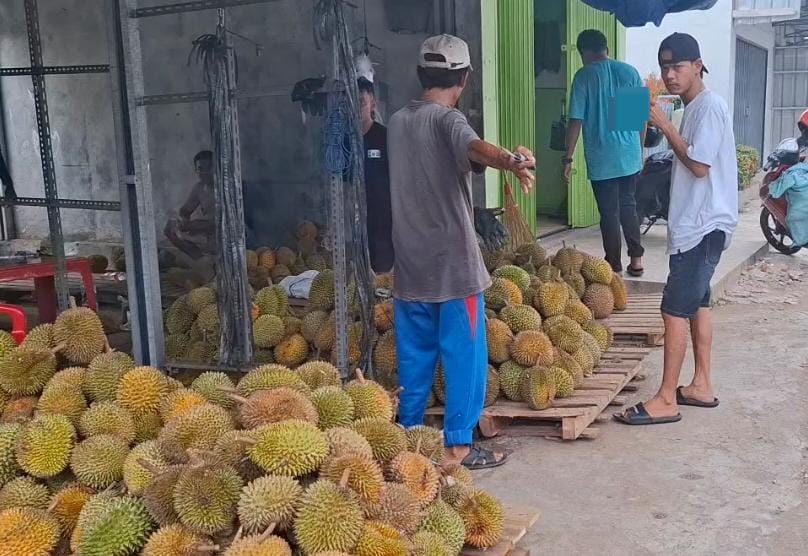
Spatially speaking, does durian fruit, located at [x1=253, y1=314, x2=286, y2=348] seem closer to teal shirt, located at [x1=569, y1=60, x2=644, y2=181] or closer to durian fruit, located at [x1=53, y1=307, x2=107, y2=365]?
durian fruit, located at [x1=53, y1=307, x2=107, y2=365]

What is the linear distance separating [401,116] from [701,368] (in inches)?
81.0

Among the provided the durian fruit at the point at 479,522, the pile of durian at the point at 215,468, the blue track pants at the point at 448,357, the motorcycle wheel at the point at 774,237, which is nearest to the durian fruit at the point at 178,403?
the pile of durian at the point at 215,468

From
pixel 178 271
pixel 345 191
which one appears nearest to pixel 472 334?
pixel 345 191

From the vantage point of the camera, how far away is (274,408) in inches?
89.9

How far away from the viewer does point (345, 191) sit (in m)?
3.48

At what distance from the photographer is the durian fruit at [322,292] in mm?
4086

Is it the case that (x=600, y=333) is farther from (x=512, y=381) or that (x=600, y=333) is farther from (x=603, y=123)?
(x=603, y=123)

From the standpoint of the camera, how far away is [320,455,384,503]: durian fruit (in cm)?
204

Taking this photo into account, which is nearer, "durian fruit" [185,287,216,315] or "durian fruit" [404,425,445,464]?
"durian fruit" [404,425,445,464]

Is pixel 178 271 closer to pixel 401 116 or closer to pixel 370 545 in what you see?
pixel 401 116

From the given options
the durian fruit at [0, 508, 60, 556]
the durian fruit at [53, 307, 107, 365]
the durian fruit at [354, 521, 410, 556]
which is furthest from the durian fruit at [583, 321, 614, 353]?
the durian fruit at [0, 508, 60, 556]

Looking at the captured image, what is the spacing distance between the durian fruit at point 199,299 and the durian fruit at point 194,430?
1.85m

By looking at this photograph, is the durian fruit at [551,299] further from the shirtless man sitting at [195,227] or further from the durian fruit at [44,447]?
the shirtless man sitting at [195,227]

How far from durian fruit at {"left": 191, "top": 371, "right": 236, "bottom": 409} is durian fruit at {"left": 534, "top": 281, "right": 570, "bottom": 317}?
205cm
